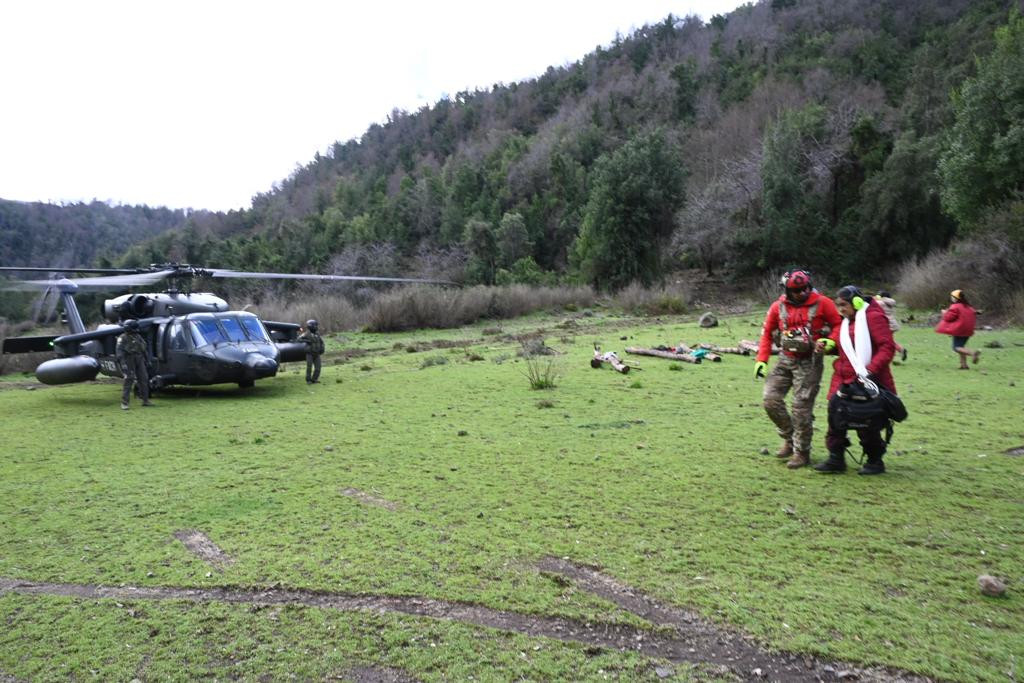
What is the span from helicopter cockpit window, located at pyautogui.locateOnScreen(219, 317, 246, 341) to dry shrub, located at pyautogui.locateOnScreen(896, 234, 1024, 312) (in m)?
19.7

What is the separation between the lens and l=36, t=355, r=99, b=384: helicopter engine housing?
37.8 feet

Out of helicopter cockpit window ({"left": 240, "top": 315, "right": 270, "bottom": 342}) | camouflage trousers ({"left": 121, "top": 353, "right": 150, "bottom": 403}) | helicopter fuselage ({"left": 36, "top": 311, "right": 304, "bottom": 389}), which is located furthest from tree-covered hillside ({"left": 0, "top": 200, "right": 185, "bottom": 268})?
camouflage trousers ({"left": 121, "top": 353, "right": 150, "bottom": 403})

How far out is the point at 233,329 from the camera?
11953 millimetres

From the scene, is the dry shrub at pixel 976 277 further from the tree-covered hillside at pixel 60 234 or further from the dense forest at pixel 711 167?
the tree-covered hillside at pixel 60 234

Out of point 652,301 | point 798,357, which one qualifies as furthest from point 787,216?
point 798,357

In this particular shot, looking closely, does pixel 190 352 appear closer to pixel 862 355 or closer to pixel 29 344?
pixel 29 344

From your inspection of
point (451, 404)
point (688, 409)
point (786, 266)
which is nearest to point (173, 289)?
point (451, 404)

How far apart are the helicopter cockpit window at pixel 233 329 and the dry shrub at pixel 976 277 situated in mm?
19737

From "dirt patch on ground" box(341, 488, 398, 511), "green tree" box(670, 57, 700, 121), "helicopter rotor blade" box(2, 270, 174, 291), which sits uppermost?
"green tree" box(670, 57, 700, 121)

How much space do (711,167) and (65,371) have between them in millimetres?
53943

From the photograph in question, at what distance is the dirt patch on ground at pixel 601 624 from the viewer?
10.4ft

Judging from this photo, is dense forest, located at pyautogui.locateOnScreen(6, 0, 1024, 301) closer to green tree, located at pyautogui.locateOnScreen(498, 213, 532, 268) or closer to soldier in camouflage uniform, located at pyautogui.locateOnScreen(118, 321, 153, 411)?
green tree, located at pyautogui.locateOnScreen(498, 213, 532, 268)

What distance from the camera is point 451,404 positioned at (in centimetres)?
1012

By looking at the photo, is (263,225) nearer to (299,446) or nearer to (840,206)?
(840,206)
